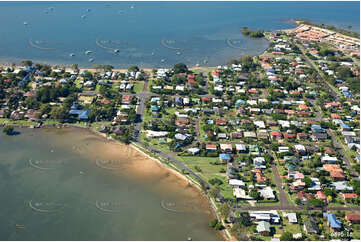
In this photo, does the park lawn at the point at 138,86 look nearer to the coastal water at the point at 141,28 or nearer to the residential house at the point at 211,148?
the coastal water at the point at 141,28

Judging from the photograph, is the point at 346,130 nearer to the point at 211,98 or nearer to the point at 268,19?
the point at 211,98

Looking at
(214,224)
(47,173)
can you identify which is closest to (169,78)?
(47,173)

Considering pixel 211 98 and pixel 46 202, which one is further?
pixel 211 98

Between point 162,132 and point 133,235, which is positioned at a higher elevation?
point 162,132

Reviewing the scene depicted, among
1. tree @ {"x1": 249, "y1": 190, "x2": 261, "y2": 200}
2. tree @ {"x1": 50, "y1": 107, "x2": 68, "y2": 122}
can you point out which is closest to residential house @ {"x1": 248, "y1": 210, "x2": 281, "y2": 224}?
tree @ {"x1": 249, "y1": 190, "x2": 261, "y2": 200}

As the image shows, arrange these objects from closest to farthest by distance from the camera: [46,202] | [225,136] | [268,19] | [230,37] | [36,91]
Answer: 1. [46,202]
2. [225,136]
3. [36,91]
4. [230,37]
5. [268,19]
